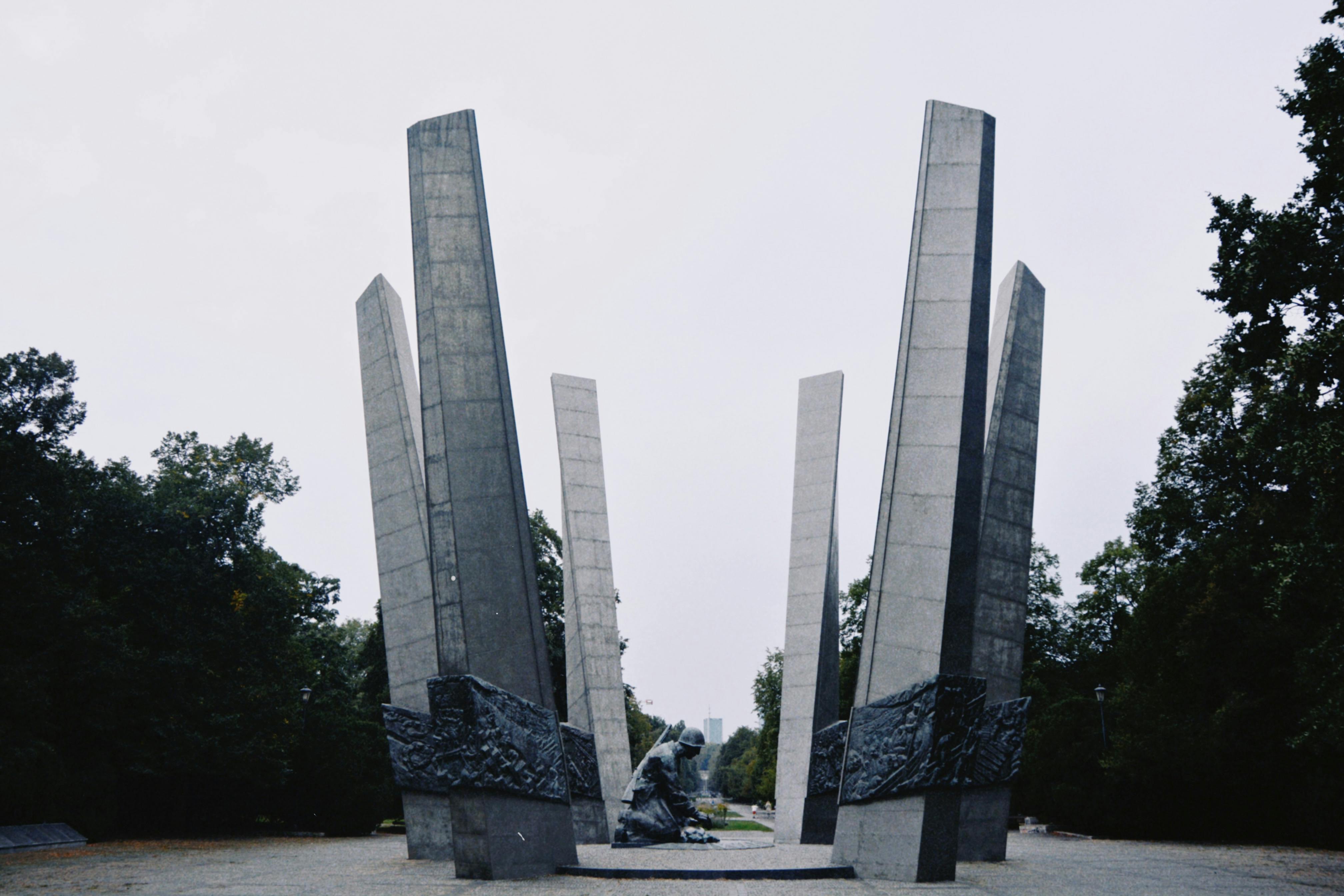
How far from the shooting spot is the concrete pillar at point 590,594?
1889cm

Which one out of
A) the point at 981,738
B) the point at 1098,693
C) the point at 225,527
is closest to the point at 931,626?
the point at 981,738

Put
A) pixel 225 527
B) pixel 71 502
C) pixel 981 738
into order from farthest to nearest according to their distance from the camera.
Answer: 1. pixel 225 527
2. pixel 71 502
3. pixel 981 738

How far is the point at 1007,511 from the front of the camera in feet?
48.1

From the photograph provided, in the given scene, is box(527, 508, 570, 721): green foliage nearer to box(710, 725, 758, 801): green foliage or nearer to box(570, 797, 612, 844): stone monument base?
box(570, 797, 612, 844): stone monument base

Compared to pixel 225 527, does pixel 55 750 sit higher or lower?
lower

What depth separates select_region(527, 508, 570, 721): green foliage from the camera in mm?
32406

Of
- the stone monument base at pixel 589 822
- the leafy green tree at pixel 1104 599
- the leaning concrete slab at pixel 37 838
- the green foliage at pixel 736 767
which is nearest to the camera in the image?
the leaning concrete slab at pixel 37 838

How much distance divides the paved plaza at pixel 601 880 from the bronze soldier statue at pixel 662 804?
520 millimetres

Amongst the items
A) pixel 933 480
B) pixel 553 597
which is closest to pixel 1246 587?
pixel 933 480

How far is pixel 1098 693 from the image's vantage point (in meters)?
23.9

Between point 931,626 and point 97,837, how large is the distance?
19363mm

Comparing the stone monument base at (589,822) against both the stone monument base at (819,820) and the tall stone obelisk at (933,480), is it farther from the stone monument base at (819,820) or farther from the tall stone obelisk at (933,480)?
the tall stone obelisk at (933,480)

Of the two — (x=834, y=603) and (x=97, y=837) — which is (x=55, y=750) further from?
(x=834, y=603)

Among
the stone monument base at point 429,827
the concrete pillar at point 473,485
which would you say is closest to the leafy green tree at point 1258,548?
the concrete pillar at point 473,485
